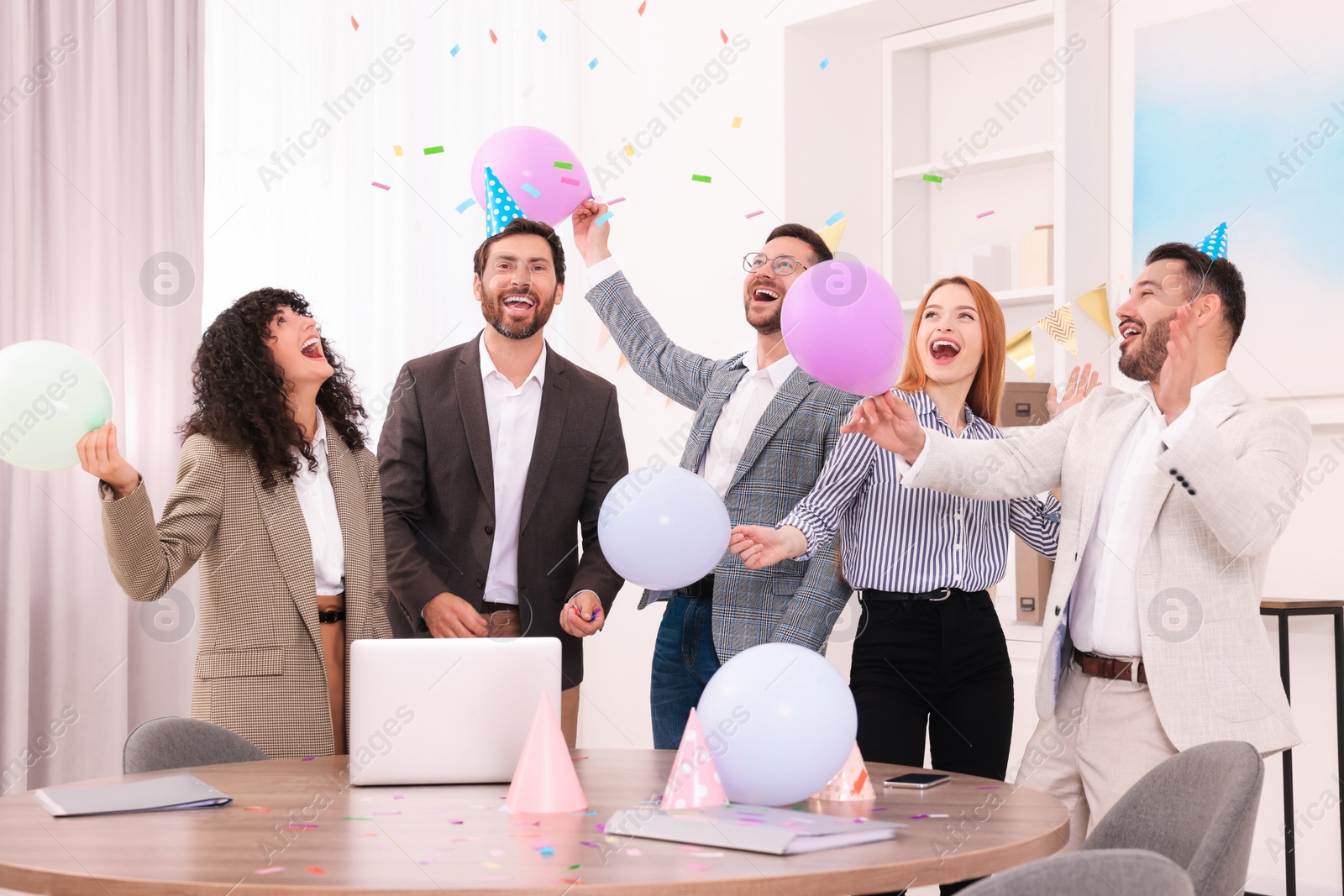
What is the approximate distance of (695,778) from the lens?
1.71 metres

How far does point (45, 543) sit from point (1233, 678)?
3.47 meters

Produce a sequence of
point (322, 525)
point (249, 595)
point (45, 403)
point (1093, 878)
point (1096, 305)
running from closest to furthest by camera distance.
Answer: point (1093, 878)
point (45, 403)
point (249, 595)
point (322, 525)
point (1096, 305)

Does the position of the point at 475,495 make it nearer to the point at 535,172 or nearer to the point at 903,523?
the point at 535,172

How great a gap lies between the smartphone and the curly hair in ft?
4.56

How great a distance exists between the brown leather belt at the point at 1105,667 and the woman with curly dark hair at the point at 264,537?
4.66 feet

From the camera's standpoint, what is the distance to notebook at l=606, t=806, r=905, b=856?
4.80 feet

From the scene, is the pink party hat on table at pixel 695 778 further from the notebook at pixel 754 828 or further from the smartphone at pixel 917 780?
the smartphone at pixel 917 780

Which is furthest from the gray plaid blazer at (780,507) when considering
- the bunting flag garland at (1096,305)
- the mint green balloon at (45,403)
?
the mint green balloon at (45,403)

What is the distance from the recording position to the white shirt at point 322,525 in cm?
259

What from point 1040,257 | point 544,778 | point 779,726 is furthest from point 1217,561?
point 1040,257

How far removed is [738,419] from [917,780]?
1.14m

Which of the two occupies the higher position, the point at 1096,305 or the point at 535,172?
the point at 535,172

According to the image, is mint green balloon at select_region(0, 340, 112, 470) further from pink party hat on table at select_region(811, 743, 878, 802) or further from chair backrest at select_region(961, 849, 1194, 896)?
chair backrest at select_region(961, 849, 1194, 896)

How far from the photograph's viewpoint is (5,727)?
12.3 feet
